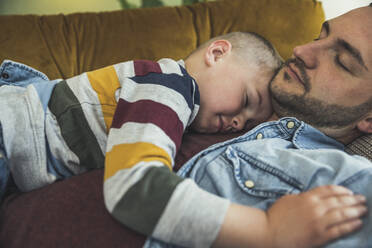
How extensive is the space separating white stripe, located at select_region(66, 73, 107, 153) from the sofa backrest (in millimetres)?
773

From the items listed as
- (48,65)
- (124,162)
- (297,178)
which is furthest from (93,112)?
(48,65)

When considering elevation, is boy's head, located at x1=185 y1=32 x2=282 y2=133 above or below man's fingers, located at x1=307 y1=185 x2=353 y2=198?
below

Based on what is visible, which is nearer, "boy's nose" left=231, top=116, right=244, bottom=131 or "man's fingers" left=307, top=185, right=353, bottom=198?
"man's fingers" left=307, top=185, right=353, bottom=198

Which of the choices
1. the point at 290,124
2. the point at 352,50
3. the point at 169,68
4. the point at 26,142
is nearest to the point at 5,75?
the point at 26,142

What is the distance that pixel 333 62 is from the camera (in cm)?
87

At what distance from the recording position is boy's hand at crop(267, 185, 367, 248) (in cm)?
45

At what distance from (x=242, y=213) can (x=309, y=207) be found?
0.11 meters

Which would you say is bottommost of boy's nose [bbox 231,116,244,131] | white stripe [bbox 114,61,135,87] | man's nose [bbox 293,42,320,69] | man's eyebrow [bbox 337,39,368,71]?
boy's nose [bbox 231,116,244,131]

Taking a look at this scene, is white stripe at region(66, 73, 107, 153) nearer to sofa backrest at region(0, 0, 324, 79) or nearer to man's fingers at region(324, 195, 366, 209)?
man's fingers at region(324, 195, 366, 209)

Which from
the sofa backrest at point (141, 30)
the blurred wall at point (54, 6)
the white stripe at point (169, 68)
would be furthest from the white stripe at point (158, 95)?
the blurred wall at point (54, 6)

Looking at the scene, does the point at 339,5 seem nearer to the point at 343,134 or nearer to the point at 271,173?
the point at 343,134

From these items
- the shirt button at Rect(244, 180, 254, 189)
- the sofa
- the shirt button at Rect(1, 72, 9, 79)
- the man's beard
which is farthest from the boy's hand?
the sofa

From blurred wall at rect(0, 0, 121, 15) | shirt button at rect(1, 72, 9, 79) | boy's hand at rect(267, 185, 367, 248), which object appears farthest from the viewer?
blurred wall at rect(0, 0, 121, 15)

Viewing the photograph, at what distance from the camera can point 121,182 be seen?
52 centimetres
